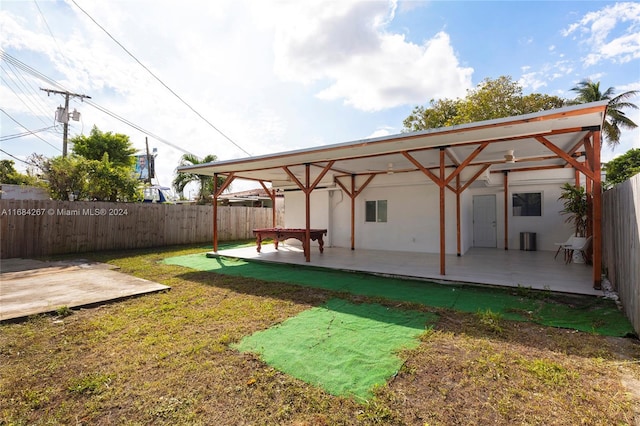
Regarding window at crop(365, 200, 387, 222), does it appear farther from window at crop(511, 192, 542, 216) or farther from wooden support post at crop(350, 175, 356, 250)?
window at crop(511, 192, 542, 216)

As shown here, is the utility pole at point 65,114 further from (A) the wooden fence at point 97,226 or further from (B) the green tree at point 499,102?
(B) the green tree at point 499,102

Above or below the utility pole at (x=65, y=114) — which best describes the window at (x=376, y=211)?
below

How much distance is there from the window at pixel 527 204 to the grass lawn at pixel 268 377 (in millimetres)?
7909

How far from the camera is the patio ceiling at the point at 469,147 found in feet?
13.8

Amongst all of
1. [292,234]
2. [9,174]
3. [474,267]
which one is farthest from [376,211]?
[9,174]

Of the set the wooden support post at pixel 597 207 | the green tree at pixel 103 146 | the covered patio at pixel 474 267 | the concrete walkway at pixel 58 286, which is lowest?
the concrete walkway at pixel 58 286

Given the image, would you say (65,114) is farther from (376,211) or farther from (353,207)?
(376,211)

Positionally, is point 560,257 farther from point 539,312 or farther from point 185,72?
point 185,72

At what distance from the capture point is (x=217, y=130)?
59.4 ft

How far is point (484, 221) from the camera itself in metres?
10.8

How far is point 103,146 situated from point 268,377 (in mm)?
18986

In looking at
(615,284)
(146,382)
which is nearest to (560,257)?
(615,284)

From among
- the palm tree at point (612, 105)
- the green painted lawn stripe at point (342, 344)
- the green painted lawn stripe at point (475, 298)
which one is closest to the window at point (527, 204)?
the green painted lawn stripe at point (475, 298)

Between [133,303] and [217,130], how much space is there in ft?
50.9
